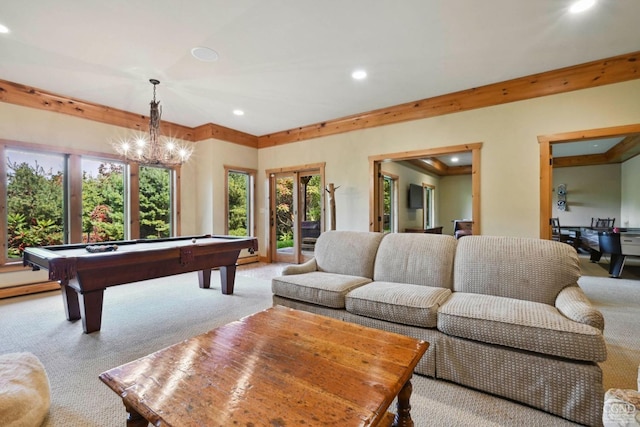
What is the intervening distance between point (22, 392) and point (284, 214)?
204 inches

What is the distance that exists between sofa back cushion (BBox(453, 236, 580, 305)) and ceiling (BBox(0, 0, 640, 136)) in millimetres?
2017

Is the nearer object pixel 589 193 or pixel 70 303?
pixel 70 303

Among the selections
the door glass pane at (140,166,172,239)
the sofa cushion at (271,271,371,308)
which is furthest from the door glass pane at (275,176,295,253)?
the sofa cushion at (271,271,371,308)

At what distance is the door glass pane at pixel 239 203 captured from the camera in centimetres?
620

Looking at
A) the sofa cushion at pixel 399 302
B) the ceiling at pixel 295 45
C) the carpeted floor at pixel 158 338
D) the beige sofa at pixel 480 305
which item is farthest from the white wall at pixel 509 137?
the sofa cushion at pixel 399 302

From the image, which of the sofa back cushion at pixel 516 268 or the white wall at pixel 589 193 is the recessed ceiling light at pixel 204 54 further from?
the white wall at pixel 589 193

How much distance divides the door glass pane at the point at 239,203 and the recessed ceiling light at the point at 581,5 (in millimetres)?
5497

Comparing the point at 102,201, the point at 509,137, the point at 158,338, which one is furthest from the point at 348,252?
the point at 102,201

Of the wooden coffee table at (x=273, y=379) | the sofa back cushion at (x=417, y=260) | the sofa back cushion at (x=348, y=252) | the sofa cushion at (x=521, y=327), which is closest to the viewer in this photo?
the wooden coffee table at (x=273, y=379)

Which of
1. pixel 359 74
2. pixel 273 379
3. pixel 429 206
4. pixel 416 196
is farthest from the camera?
pixel 429 206

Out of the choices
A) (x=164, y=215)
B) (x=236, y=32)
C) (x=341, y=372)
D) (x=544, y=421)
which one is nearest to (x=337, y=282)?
(x=341, y=372)

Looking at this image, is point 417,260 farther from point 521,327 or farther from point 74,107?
point 74,107

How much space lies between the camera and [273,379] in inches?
46.1

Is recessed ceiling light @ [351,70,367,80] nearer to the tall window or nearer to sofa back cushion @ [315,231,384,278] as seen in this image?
sofa back cushion @ [315,231,384,278]
